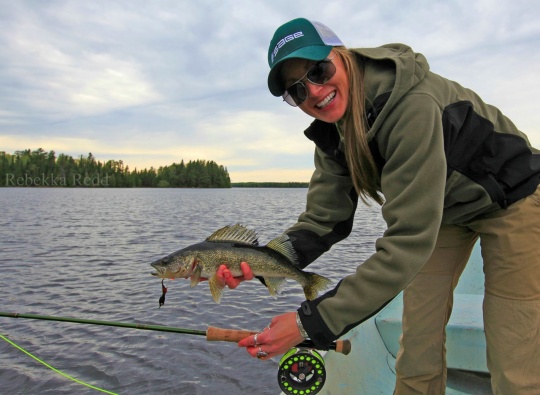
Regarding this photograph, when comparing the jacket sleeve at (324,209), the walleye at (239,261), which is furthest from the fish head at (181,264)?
the jacket sleeve at (324,209)

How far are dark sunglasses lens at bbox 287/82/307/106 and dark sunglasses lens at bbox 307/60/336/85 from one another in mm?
79

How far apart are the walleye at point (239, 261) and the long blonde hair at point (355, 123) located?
1045 mm

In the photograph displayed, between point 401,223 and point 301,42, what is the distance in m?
1.06

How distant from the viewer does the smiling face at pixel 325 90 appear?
249 centimetres

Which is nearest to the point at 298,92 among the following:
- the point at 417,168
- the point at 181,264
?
the point at 417,168

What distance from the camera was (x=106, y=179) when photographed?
505ft

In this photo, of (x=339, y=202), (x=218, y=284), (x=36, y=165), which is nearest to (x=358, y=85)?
(x=339, y=202)

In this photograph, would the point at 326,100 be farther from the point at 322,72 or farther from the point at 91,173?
the point at 91,173

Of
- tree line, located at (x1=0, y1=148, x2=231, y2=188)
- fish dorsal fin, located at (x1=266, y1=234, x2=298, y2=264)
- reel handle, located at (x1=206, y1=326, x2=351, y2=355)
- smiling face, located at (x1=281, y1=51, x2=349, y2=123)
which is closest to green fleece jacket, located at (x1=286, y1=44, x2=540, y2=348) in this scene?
smiling face, located at (x1=281, y1=51, x2=349, y2=123)

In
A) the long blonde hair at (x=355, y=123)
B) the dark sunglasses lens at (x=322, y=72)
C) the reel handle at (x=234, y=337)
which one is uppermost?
the dark sunglasses lens at (x=322, y=72)

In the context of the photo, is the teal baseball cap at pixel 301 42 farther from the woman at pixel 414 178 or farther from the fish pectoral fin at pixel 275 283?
the fish pectoral fin at pixel 275 283

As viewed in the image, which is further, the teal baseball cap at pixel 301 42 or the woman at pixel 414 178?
the teal baseball cap at pixel 301 42

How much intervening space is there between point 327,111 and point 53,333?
7.62 meters

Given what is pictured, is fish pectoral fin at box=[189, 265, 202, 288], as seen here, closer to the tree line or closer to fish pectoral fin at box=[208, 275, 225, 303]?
fish pectoral fin at box=[208, 275, 225, 303]
